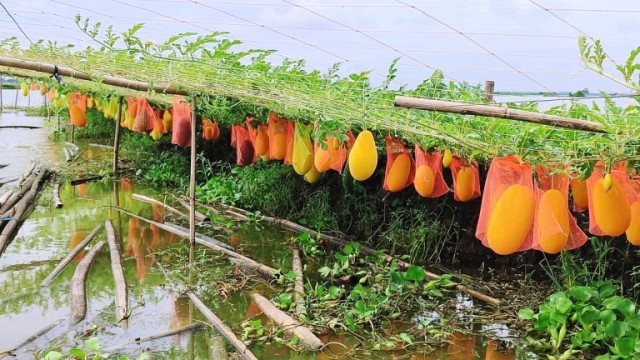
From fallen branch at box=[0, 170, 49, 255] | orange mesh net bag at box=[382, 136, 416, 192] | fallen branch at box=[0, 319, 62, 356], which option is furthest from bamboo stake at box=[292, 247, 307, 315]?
fallen branch at box=[0, 170, 49, 255]

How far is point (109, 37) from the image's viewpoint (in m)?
4.52

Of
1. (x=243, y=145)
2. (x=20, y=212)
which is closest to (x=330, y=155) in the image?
(x=243, y=145)

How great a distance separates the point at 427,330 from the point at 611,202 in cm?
162

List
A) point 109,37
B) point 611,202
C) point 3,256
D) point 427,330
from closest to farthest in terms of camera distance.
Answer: point 611,202 → point 427,330 → point 109,37 → point 3,256

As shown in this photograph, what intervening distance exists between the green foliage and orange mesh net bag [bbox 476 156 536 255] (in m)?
0.89

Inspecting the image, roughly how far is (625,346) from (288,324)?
2075 mm

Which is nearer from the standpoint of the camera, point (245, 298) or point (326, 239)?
point (245, 298)

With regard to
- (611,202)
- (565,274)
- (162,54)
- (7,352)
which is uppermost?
(162,54)

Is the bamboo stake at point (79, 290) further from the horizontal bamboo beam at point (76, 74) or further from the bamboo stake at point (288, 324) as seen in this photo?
the horizontal bamboo beam at point (76, 74)

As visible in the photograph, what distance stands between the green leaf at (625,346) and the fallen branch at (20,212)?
17.3 ft

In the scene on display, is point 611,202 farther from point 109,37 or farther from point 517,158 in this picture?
point 109,37

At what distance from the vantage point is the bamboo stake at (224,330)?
12.2 ft

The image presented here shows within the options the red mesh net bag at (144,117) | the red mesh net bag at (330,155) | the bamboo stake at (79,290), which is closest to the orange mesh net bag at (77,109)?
the red mesh net bag at (144,117)

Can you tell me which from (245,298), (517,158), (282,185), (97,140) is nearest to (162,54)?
(245,298)
